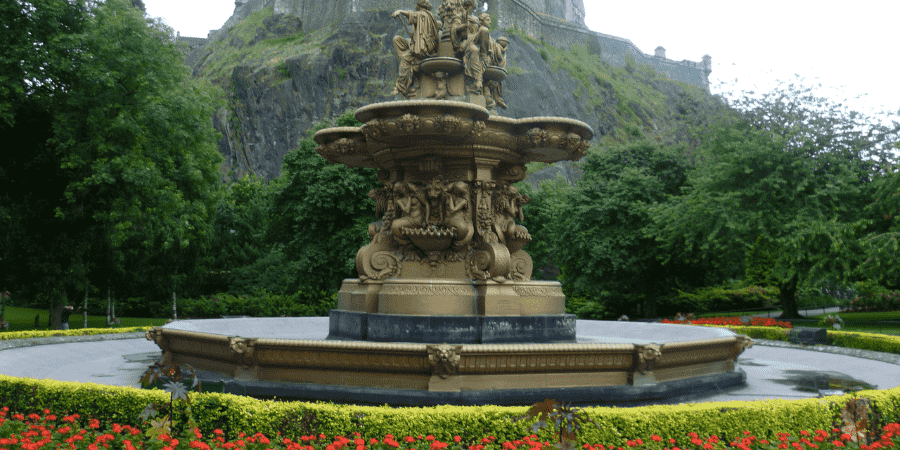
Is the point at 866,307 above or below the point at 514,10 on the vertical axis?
below

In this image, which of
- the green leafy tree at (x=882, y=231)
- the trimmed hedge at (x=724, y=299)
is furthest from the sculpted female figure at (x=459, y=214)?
the trimmed hedge at (x=724, y=299)

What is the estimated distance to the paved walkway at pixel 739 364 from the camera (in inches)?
338

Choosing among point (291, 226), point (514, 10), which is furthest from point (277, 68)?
point (291, 226)

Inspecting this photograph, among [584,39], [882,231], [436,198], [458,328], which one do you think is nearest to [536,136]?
[436,198]

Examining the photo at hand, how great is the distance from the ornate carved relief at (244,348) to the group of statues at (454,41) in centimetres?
508

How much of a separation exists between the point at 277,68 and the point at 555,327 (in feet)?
243

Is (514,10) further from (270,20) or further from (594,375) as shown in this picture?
(594,375)

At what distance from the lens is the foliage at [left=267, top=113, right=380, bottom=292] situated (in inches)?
1096

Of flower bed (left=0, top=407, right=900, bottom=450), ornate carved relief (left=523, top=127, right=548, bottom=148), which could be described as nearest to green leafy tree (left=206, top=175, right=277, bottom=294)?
ornate carved relief (left=523, top=127, right=548, bottom=148)

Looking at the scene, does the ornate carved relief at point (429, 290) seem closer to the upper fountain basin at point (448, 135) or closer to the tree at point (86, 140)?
the upper fountain basin at point (448, 135)

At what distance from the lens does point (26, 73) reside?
20.4 m

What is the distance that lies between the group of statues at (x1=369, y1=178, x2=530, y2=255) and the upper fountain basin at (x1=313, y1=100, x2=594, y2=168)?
1.60ft

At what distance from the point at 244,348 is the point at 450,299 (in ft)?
9.46

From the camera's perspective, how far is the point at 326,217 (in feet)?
93.5
